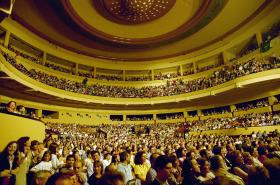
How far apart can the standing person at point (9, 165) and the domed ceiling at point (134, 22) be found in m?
15.1

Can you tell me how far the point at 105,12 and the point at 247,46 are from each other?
13.5 metres

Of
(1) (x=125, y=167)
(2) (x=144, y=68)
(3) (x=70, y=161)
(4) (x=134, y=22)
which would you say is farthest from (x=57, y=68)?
(1) (x=125, y=167)

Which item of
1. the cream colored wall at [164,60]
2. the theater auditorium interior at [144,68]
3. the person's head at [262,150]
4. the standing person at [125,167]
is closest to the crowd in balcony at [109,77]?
the theater auditorium interior at [144,68]

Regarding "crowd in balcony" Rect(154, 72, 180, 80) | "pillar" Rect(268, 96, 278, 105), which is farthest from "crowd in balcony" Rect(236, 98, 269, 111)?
"crowd in balcony" Rect(154, 72, 180, 80)

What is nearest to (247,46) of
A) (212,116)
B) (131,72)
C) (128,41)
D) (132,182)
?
(212,116)

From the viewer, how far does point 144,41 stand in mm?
23359

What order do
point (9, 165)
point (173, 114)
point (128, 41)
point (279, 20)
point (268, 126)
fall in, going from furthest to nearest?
point (173, 114), point (128, 41), point (279, 20), point (268, 126), point (9, 165)

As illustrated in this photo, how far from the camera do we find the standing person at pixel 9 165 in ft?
11.4

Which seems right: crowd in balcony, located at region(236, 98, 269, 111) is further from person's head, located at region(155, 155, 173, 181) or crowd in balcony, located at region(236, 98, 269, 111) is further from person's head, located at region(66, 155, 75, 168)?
person's head, located at region(155, 155, 173, 181)

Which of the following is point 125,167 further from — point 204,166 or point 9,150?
point 9,150

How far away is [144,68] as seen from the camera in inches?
1105

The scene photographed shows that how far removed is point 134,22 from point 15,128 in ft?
55.1

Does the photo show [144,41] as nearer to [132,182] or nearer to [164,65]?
[164,65]

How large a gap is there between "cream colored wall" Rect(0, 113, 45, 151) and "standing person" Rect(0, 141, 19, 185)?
7.56ft
